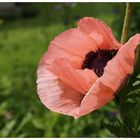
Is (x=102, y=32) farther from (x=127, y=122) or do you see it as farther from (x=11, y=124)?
(x=11, y=124)

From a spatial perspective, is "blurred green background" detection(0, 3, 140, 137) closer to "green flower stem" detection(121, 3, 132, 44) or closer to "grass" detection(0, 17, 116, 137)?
"grass" detection(0, 17, 116, 137)

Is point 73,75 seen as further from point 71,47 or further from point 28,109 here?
point 28,109

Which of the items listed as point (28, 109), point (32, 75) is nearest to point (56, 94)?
point (28, 109)

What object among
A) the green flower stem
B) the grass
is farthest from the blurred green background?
the green flower stem

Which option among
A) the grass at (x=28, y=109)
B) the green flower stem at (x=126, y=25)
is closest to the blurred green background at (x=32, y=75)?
the grass at (x=28, y=109)

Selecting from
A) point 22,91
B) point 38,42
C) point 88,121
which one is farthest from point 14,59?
point 88,121

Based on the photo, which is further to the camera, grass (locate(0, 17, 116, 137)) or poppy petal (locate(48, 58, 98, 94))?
grass (locate(0, 17, 116, 137))
